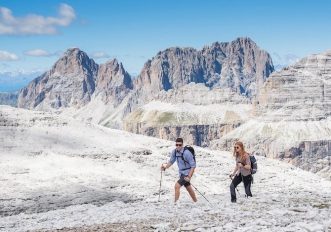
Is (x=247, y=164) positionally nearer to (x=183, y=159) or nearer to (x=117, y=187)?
(x=183, y=159)

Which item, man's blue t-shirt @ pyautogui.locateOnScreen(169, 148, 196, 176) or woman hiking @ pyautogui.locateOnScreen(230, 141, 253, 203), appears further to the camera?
man's blue t-shirt @ pyautogui.locateOnScreen(169, 148, 196, 176)

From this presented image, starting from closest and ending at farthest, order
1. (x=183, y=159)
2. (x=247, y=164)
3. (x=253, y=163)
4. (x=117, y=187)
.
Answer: (x=247, y=164)
(x=183, y=159)
(x=253, y=163)
(x=117, y=187)

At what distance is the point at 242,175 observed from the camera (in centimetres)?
2858

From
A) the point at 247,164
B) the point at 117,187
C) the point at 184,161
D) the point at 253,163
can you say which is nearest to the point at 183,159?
the point at 184,161

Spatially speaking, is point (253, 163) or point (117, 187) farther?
point (117, 187)

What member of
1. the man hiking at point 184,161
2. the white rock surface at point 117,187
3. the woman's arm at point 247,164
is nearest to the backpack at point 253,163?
the woman's arm at point 247,164

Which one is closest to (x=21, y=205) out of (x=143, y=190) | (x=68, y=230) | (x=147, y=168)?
(x=143, y=190)

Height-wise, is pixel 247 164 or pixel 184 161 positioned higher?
pixel 184 161

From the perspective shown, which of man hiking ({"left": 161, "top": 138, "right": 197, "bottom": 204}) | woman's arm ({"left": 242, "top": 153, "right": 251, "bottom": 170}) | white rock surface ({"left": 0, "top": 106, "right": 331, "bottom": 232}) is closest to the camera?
white rock surface ({"left": 0, "top": 106, "right": 331, "bottom": 232})

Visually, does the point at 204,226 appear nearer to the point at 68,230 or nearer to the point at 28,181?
the point at 68,230

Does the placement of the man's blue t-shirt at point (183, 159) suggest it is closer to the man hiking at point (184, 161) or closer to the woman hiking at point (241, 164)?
the man hiking at point (184, 161)

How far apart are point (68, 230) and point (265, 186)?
38808mm

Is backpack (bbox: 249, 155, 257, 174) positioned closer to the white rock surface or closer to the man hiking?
the white rock surface

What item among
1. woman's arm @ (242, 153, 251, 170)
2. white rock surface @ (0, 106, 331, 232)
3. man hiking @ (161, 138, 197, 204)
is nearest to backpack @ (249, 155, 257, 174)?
woman's arm @ (242, 153, 251, 170)
